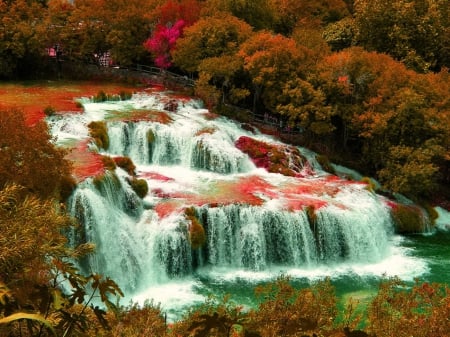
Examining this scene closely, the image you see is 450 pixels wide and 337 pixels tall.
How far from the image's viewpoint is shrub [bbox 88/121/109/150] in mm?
29234

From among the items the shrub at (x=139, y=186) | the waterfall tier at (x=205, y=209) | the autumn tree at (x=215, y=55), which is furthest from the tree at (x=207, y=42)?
the shrub at (x=139, y=186)

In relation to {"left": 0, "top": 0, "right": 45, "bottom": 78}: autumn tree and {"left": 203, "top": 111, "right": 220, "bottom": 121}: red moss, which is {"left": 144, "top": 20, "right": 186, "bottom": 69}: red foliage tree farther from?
{"left": 0, "top": 0, "right": 45, "bottom": 78}: autumn tree

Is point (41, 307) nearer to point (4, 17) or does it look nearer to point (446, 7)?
point (4, 17)

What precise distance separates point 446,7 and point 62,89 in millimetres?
34419

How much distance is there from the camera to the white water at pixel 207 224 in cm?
2228

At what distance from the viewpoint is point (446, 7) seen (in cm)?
4556

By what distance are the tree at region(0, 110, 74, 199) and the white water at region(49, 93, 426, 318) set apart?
11.8ft

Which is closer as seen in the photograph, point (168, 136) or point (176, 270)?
point (176, 270)

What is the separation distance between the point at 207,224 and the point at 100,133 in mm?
9562

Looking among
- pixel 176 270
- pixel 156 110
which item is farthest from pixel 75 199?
pixel 156 110

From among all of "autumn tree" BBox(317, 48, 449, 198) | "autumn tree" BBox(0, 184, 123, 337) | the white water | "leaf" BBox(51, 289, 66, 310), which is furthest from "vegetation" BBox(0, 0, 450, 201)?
"leaf" BBox(51, 289, 66, 310)

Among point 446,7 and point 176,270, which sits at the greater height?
point 446,7

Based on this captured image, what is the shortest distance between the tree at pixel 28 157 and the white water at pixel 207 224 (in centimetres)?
359

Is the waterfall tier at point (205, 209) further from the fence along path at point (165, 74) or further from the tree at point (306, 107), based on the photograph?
the fence along path at point (165, 74)
